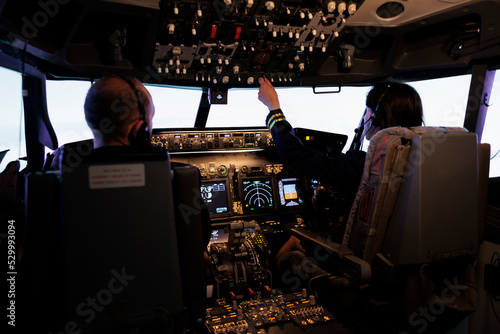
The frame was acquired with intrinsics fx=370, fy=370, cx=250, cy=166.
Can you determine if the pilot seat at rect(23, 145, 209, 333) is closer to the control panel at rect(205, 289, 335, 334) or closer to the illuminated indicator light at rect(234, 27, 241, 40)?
the control panel at rect(205, 289, 335, 334)

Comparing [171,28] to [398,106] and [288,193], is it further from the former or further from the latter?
[288,193]

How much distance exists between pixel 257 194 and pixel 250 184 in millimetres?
94

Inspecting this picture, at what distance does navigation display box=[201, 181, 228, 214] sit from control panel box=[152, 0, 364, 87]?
76cm

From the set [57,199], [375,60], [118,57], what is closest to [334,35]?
→ [375,60]

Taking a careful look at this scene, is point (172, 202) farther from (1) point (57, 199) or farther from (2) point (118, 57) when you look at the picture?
(2) point (118, 57)

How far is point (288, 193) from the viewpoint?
295cm

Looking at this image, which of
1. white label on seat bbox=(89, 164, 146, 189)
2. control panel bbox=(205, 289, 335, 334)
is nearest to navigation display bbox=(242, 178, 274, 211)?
control panel bbox=(205, 289, 335, 334)

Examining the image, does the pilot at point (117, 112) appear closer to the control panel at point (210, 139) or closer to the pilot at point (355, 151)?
the pilot at point (355, 151)

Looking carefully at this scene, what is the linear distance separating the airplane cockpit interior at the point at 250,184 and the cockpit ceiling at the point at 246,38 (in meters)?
0.01

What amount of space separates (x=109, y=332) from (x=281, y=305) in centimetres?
126

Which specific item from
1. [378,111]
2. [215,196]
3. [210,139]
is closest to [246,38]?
[210,139]

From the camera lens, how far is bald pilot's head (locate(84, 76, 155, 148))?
1254 mm

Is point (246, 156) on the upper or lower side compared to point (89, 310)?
upper

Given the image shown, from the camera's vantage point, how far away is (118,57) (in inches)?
90.6
